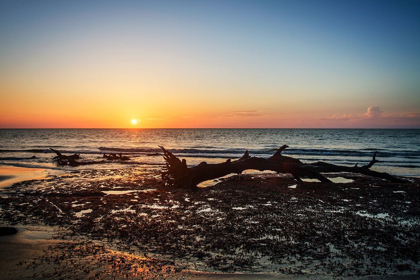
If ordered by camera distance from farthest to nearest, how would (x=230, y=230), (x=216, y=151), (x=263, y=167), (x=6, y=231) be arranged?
(x=216, y=151)
(x=263, y=167)
(x=230, y=230)
(x=6, y=231)

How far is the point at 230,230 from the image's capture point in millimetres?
7039

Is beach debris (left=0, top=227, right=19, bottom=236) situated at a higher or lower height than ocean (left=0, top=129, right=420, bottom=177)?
higher

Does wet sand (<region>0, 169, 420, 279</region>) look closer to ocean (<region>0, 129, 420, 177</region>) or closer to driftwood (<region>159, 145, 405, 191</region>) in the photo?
driftwood (<region>159, 145, 405, 191</region>)

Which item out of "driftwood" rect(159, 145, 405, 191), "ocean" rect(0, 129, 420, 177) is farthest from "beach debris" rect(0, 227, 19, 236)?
"ocean" rect(0, 129, 420, 177)

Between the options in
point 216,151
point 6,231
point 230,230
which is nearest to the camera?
point 6,231

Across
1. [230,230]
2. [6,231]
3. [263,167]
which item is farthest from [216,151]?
[6,231]

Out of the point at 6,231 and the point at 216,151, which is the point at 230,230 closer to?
the point at 6,231

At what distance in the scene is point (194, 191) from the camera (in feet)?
40.5

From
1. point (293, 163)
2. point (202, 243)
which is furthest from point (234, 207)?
point (293, 163)

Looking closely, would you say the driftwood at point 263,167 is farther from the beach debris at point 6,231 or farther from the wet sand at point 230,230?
the beach debris at point 6,231

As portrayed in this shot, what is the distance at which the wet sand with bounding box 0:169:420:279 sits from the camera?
5047 mm

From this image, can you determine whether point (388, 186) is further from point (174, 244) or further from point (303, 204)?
point (174, 244)

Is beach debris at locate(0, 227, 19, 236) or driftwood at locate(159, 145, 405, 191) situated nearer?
beach debris at locate(0, 227, 19, 236)

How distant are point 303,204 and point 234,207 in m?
2.55
